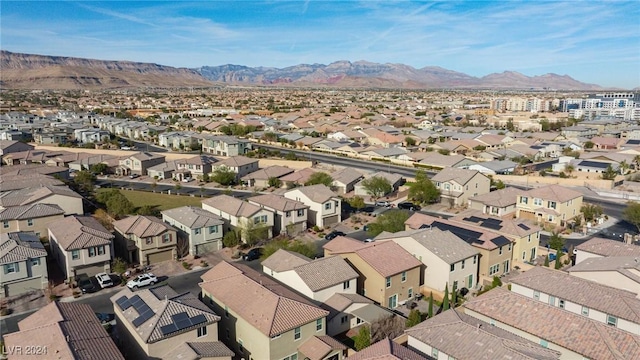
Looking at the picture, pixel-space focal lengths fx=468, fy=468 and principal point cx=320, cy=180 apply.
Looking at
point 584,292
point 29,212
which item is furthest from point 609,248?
point 29,212

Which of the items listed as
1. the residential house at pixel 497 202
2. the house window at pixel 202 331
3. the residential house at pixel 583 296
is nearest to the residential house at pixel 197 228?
the house window at pixel 202 331

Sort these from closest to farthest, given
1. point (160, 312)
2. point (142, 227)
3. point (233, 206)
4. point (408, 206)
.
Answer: point (160, 312), point (142, 227), point (233, 206), point (408, 206)

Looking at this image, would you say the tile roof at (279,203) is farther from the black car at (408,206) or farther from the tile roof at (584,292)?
the tile roof at (584,292)

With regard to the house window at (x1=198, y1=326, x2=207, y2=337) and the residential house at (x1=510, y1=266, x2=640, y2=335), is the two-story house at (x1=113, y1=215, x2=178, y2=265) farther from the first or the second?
the residential house at (x1=510, y1=266, x2=640, y2=335)

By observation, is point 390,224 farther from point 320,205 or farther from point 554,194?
point 554,194

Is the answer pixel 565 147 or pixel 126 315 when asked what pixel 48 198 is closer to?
pixel 126 315

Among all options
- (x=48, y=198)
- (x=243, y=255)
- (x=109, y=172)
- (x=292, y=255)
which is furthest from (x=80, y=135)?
(x=292, y=255)
